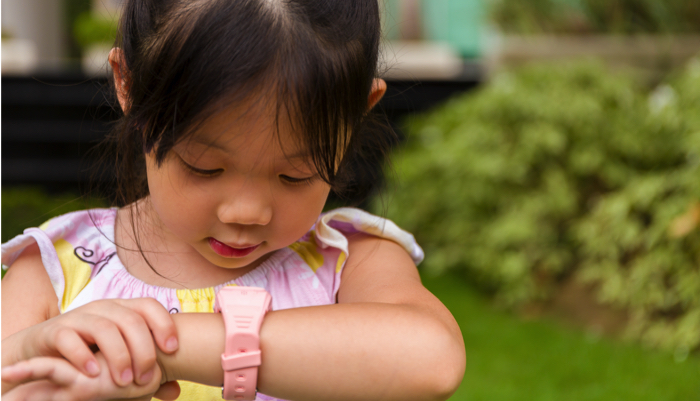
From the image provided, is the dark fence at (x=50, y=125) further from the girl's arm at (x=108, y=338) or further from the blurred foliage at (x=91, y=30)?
the girl's arm at (x=108, y=338)

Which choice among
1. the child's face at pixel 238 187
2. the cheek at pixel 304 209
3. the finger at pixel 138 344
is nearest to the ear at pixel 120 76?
the child's face at pixel 238 187

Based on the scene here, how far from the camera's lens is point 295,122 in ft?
3.18

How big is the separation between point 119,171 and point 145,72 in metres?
0.32

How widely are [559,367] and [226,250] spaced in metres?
2.97

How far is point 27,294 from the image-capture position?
1185mm

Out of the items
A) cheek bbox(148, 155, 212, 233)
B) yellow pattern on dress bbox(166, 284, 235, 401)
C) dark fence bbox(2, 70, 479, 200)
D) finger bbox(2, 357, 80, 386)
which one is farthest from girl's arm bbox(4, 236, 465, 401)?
dark fence bbox(2, 70, 479, 200)

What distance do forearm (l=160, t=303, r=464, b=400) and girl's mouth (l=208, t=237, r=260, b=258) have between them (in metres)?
0.24

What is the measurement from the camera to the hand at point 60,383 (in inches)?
30.7

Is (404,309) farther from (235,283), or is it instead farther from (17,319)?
(17,319)

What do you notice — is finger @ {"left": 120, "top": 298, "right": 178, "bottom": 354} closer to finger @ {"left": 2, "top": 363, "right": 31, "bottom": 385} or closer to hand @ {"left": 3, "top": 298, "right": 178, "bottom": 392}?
hand @ {"left": 3, "top": 298, "right": 178, "bottom": 392}

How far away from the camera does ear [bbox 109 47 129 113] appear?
1.14 meters

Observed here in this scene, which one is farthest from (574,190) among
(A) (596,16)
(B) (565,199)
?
(A) (596,16)

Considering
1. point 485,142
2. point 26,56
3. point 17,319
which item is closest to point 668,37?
point 485,142

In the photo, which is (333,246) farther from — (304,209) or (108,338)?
(108,338)
